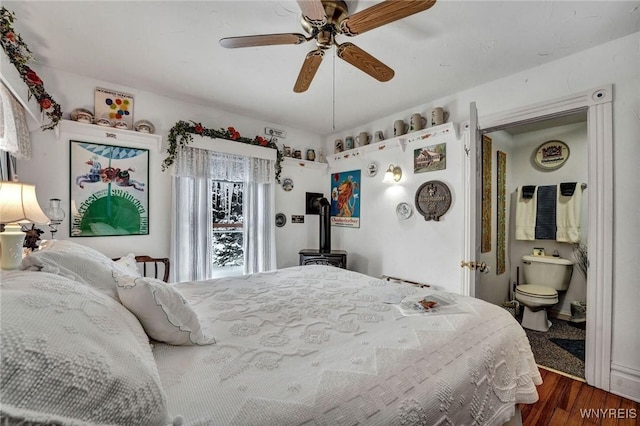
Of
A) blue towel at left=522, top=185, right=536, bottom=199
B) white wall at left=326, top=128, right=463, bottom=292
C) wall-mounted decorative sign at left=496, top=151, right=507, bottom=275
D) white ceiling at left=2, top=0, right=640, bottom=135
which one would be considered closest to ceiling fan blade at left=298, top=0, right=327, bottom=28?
white ceiling at left=2, top=0, right=640, bottom=135

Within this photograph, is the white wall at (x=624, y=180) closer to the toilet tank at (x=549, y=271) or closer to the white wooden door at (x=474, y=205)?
the white wooden door at (x=474, y=205)

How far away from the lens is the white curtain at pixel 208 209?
3053 millimetres

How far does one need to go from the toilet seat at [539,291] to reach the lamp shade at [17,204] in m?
4.39

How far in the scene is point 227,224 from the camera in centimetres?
356

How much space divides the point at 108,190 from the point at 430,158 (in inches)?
138

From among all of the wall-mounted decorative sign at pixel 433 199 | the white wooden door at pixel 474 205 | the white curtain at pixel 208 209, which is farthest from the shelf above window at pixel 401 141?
the white curtain at pixel 208 209

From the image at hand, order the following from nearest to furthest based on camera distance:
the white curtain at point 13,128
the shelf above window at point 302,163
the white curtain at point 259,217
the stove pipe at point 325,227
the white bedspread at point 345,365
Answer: the white bedspread at point 345,365
the white curtain at point 13,128
the white curtain at point 259,217
the stove pipe at point 325,227
the shelf above window at point 302,163

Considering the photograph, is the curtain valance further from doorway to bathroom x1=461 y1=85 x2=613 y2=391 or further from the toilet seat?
the toilet seat

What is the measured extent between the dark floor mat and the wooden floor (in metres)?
0.52

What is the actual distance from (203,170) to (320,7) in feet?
7.94

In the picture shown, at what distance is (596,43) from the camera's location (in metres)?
2.00

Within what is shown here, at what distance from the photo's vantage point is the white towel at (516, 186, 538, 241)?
350 cm

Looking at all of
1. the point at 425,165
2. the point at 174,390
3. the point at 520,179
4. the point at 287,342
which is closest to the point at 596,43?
the point at 425,165

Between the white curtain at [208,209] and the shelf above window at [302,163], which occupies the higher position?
the shelf above window at [302,163]
